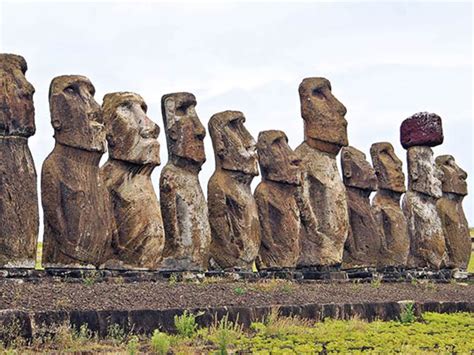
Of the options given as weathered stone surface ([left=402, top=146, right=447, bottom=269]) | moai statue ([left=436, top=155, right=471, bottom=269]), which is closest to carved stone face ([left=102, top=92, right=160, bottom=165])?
weathered stone surface ([left=402, top=146, right=447, bottom=269])

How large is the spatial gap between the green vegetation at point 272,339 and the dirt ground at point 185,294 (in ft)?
2.17

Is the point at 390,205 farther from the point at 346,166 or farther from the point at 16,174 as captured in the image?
the point at 16,174

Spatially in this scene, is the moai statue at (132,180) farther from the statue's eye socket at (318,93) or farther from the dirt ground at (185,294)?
the statue's eye socket at (318,93)

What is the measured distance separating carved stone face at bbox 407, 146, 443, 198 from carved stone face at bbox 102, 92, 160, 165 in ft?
29.1

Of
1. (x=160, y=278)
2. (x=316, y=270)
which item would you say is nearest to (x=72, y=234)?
(x=160, y=278)

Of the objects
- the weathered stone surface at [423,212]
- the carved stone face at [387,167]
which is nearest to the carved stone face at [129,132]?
the carved stone face at [387,167]

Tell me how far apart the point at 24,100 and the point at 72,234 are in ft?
6.79

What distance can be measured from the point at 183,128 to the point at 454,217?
9.73 metres

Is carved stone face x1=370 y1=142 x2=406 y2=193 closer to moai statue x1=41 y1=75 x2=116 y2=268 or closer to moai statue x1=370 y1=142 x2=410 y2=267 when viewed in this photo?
moai statue x1=370 y1=142 x2=410 y2=267

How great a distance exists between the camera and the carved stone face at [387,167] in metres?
22.2

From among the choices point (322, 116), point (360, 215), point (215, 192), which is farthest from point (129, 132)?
point (360, 215)

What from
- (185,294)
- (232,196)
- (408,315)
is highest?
(232,196)

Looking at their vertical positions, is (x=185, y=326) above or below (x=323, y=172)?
→ below

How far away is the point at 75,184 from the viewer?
1421 cm
